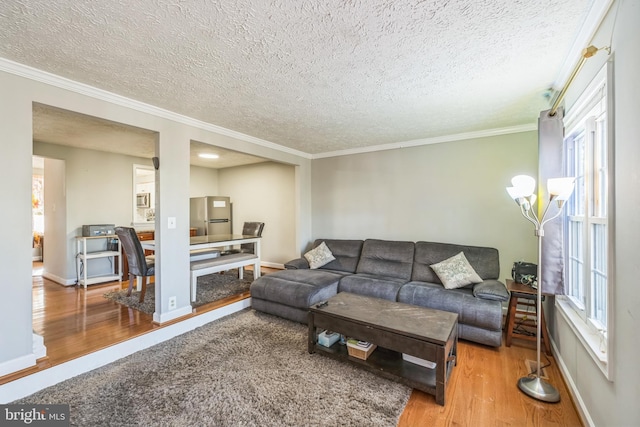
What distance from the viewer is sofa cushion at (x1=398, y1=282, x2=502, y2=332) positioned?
2.59 m

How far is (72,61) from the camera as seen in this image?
193 cm

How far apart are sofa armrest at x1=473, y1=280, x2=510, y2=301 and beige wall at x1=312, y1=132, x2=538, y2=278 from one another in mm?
801

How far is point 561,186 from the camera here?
1.82 meters

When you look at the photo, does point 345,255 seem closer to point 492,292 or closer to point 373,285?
point 373,285

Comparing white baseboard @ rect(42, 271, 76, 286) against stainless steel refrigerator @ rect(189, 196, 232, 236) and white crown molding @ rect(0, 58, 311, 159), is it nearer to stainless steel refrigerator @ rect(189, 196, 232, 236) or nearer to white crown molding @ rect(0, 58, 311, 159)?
stainless steel refrigerator @ rect(189, 196, 232, 236)

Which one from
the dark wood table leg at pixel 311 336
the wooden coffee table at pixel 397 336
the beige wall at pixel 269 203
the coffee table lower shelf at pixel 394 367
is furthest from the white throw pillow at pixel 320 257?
the coffee table lower shelf at pixel 394 367

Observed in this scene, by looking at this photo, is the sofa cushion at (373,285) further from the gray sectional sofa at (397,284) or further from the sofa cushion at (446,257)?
the sofa cushion at (446,257)

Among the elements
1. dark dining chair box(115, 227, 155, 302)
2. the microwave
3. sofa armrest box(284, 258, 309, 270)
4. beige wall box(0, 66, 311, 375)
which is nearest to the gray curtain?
sofa armrest box(284, 258, 309, 270)

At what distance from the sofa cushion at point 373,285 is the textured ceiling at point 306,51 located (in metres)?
1.99

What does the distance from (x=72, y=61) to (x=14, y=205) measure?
3.73 ft

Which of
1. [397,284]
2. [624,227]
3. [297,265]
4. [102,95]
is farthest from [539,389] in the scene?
[102,95]

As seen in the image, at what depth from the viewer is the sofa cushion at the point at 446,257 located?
10.6 ft

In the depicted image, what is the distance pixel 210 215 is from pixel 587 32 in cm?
607
